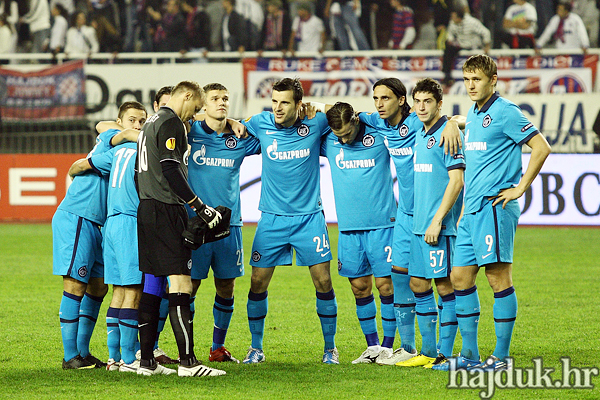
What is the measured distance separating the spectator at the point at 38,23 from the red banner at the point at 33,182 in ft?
13.0

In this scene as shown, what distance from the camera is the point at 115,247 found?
18.2 ft

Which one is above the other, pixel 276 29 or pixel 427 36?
pixel 276 29

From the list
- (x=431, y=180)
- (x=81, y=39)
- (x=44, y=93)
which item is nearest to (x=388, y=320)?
(x=431, y=180)

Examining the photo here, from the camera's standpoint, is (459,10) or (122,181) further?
(459,10)

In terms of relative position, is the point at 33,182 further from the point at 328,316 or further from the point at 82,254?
the point at 328,316

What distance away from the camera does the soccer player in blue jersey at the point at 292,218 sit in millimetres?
6035

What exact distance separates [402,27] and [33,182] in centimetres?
890

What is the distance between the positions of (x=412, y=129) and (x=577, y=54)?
1108 cm

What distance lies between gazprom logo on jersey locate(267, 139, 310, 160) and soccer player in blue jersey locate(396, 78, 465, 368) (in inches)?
35.7

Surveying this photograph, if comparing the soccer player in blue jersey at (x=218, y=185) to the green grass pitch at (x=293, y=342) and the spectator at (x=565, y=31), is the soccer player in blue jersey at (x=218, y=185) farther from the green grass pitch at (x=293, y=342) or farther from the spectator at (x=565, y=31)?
the spectator at (x=565, y=31)

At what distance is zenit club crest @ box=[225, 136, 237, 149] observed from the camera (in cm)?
620

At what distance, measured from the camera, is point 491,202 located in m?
5.30

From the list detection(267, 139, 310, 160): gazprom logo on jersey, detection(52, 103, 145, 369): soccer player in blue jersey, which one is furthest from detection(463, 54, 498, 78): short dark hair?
detection(52, 103, 145, 369): soccer player in blue jersey

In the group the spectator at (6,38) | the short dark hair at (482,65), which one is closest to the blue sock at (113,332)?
the short dark hair at (482,65)
